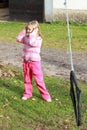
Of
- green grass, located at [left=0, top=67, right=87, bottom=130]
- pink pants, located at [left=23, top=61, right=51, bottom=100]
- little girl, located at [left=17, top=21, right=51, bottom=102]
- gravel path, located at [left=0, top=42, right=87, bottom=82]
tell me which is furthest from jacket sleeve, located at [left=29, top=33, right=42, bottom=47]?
gravel path, located at [left=0, top=42, right=87, bottom=82]

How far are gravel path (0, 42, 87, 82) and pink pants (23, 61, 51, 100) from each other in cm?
181

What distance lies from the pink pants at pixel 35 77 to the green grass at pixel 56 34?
501 centimetres

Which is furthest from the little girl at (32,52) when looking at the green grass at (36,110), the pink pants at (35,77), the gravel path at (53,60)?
the gravel path at (53,60)

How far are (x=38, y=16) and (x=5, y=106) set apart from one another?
10.8 metres

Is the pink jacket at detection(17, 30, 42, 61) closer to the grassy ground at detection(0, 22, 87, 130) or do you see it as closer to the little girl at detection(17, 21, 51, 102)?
the little girl at detection(17, 21, 51, 102)

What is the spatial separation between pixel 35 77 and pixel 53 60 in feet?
11.8

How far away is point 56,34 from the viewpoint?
13930 millimetres

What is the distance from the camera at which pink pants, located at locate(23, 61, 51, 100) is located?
21.3 feet

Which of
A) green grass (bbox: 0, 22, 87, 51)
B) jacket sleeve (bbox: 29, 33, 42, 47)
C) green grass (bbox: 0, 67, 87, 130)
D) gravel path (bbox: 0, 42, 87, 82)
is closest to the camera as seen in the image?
green grass (bbox: 0, 67, 87, 130)

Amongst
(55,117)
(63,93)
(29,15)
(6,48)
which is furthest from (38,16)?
(55,117)

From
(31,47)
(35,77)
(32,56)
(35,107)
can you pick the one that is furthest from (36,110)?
(31,47)

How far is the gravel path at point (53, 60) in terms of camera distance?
29.1 feet

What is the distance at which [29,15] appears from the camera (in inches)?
679

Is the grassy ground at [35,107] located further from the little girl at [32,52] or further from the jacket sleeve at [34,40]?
the jacket sleeve at [34,40]
